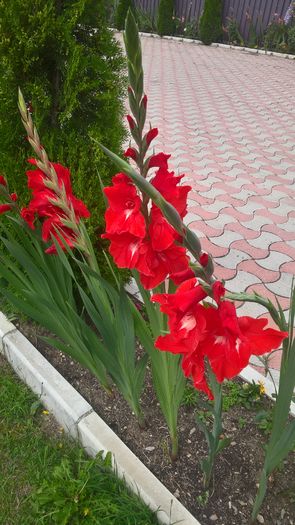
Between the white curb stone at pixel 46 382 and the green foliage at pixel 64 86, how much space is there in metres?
0.60

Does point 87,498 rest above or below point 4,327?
below

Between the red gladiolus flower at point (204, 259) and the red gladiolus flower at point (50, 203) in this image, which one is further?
the red gladiolus flower at point (50, 203)

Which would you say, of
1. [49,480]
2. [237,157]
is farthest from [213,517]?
[237,157]

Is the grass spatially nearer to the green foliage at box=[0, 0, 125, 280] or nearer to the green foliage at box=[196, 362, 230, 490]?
the green foliage at box=[196, 362, 230, 490]

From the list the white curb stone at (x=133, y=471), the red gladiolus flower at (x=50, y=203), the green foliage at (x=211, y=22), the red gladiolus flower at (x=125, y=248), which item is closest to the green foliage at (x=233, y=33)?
the green foliage at (x=211, y=22)

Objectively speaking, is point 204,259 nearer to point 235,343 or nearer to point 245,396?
point 235,343

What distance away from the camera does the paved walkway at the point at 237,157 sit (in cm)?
306

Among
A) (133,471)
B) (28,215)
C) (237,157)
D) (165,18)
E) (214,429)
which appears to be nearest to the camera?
(214,429)

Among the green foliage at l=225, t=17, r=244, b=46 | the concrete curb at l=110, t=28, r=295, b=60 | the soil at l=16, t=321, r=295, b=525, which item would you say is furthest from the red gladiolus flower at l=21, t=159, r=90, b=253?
the green foliage at l=225, t=17, r=244, b=46

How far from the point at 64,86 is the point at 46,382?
48.4 inches

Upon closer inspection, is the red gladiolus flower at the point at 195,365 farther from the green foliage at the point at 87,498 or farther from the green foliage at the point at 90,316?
the green foliage at the point at 87,498

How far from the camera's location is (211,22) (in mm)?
12352

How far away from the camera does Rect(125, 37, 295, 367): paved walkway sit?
10.1ft

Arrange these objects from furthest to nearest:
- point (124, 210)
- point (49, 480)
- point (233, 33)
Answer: point (233, 33) → point (49, 480) → point (124, 210)
